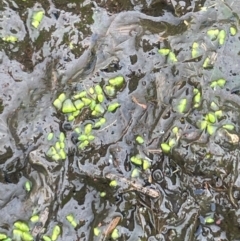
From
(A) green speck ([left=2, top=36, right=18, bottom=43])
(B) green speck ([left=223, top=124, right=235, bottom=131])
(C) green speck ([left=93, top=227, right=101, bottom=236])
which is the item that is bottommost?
(C) green speck ([left=93, top=227, right=101, bottom=236])

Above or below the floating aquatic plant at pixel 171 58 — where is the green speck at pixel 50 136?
below

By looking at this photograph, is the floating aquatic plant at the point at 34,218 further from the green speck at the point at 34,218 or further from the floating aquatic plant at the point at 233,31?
the floating aquatic plant at the point at 233,31

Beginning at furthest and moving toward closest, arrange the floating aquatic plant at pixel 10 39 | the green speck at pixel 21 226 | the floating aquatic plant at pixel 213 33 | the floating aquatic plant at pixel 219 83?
the floating aquatic plant at pixel 213 33 < the floating aquatic plant at pixel 219 83 < the floating aquatic plant at pixel 10 39 < the green speck at pixel 21 226

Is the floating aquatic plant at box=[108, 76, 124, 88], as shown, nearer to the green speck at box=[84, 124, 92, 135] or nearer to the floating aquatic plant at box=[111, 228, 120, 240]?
the green speck at box=[84, 124, 92, 135]

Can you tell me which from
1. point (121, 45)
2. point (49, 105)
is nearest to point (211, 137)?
point (121, 45)

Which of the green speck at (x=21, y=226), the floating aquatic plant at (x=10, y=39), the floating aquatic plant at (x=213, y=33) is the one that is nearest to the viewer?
the green speck at (x=21, y=226)

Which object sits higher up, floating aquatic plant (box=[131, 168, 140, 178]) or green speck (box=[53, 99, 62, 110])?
green speck (box=[53, 99, 62, 110])

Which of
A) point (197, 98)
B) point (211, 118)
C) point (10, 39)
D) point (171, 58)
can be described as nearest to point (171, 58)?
point (171, 58)

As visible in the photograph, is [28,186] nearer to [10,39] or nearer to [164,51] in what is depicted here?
[10,39]

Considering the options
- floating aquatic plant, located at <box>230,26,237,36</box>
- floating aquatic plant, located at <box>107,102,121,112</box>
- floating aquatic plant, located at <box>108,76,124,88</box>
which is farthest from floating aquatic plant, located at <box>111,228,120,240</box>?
floating aquatic plant, located at <box>230,26,237,36</box>

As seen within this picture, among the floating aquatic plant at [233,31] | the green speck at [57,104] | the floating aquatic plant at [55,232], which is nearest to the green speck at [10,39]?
the green speck at [57,104]
